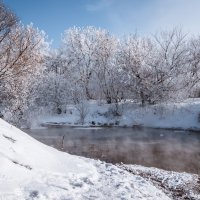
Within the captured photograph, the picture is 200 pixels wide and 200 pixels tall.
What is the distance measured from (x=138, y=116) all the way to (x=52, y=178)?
39.9m

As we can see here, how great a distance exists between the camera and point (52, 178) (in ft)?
35.2

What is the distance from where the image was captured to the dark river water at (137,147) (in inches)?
916

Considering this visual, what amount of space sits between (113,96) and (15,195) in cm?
4743

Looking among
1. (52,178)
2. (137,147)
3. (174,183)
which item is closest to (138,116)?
(137,147)

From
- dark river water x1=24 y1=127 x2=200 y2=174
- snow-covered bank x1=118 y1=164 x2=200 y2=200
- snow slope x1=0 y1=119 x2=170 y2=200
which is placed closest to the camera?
snow slope x1=0 y1=119 x2=170 y2=200

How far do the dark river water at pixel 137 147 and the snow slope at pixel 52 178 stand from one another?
8.77 m

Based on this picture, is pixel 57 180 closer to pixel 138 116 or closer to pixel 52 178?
pixel 52 178

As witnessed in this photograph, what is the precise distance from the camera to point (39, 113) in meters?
51.5

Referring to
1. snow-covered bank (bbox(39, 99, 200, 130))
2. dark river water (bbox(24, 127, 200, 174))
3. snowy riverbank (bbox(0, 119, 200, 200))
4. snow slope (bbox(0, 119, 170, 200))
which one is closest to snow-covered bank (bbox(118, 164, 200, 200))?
snowy riverbank (bbox(0, 119, 200, 200))

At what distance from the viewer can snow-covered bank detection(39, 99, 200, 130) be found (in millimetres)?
47031

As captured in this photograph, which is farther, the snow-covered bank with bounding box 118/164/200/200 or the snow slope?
the snow-covered bank with bounding box 118/164/200/200

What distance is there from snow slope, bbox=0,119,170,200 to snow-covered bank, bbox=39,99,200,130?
33544mm

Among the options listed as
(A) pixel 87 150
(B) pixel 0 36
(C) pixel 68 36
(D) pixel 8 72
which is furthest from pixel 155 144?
(C) pixel 68 36

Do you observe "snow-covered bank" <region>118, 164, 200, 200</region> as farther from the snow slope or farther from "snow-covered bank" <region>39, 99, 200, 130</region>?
"snow-covered bank" <region>39, 99, 200, 130</region>
